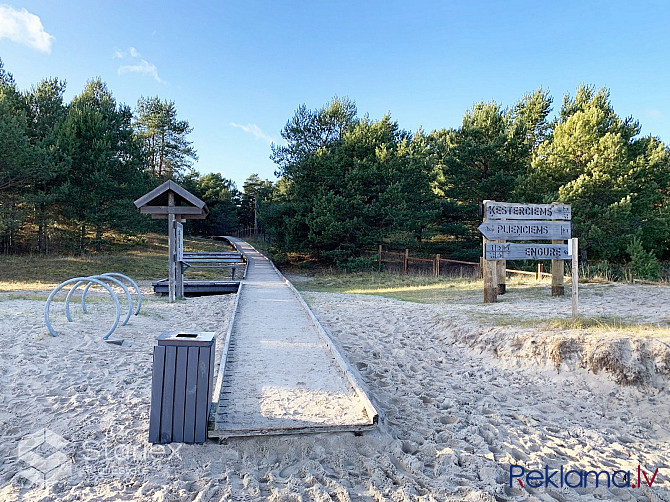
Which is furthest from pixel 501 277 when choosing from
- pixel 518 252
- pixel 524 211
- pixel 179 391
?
pixel 179 391

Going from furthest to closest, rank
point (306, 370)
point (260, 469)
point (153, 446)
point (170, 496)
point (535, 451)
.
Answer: point (306, 370), point (535, 451), point (153, 446), point (260, 469), point (170, 496)

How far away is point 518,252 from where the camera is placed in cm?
1009

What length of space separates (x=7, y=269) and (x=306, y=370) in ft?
71.7

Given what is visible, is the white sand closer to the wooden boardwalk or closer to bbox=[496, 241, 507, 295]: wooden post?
the wooden boardwalk

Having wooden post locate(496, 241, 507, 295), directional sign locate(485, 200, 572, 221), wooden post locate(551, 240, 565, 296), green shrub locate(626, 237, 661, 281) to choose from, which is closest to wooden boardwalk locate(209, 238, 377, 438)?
directional sign locate(485, 200, 572, 221)

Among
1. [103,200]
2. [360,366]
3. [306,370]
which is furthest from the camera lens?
[103,200]

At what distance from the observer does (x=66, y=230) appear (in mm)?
24766

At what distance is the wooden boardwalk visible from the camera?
3.74m

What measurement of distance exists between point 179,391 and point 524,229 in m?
9.29

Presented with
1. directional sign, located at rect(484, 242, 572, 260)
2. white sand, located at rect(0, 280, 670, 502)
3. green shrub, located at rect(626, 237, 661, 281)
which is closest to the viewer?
white sand, located at rect(0, 280, 670, 502)

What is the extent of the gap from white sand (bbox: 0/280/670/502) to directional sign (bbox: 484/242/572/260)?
8.85ft

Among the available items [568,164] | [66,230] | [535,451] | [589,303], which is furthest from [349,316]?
[66,230]

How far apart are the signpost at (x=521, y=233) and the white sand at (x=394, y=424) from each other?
2780 millimetres

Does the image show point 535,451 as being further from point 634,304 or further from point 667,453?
point 634,304
